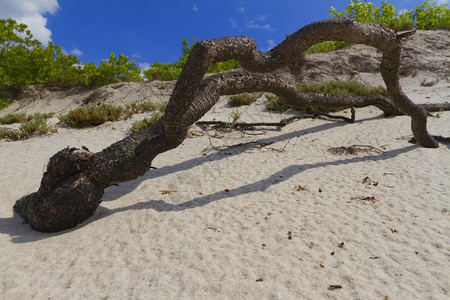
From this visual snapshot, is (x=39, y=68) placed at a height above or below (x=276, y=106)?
above

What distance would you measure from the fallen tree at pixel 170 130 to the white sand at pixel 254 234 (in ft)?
1.03

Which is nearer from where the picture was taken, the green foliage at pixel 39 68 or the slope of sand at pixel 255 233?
the slope of sand at pixel 255 233

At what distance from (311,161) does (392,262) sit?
2.88m

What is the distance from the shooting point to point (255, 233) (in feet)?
9.82

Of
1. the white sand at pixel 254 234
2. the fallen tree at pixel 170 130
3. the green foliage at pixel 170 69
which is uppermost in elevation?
the green foliage at pixel 170 69

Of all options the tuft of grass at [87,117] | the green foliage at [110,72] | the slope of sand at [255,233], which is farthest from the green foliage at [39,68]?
the slope of sand at [255,233]

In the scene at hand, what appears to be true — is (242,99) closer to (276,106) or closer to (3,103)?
(276,106)

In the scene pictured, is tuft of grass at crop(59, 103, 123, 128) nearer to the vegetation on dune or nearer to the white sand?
the white sand

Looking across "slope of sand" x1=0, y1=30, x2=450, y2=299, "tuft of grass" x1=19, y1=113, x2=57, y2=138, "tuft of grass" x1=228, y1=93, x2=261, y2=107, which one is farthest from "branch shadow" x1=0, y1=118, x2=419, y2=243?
"tuft of grass" x1=19, y1=113, x2=57, y2=138

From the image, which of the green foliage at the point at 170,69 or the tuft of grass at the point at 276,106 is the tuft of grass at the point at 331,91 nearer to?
the tuft of grass at the point at 276,106

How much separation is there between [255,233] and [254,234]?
0.08 ft

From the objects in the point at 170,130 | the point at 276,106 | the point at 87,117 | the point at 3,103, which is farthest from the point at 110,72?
the point at 170,130

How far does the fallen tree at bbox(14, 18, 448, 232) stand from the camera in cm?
322

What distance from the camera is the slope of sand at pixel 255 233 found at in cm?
224
